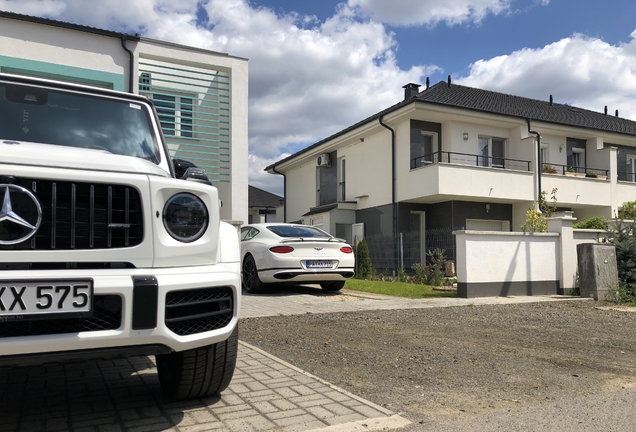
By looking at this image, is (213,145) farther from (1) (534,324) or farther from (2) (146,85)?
(1) (534,324)

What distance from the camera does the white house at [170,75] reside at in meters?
8.06

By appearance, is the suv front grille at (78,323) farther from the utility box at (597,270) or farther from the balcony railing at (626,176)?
the balcony railing at (626,176)

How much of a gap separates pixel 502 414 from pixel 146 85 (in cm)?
757

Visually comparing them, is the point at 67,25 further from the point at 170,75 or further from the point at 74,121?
the point at 74,121

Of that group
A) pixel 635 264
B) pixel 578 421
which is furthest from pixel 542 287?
pixel 578 421

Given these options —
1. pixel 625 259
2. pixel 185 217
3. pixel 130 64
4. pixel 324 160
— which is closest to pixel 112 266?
pixel 185 217

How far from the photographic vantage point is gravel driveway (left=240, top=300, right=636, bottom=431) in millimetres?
3691

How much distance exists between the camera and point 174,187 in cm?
298

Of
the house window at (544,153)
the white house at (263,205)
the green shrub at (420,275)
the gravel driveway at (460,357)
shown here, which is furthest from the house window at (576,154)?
the white house at (263,205)

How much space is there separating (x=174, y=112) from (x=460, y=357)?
21.8 ft

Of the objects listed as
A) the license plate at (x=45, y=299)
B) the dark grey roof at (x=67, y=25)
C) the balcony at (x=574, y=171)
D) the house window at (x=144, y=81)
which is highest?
the dark grey roof at (x=67, y=25)

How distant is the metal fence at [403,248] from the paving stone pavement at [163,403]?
11599mm

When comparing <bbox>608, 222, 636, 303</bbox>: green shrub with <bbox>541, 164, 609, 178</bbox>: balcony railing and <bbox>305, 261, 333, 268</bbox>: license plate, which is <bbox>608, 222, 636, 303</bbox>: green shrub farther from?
<bbox>541, 164, 609, 178</bbox>: balcony railing

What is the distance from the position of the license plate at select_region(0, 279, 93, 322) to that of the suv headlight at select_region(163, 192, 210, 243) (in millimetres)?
555
